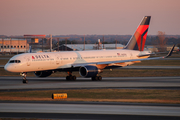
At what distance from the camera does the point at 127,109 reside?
2123cm

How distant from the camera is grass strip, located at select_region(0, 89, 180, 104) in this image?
25828mm

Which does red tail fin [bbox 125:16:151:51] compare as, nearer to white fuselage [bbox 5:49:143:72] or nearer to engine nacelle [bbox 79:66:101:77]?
white fuselage [bbox 5:49:143:72]

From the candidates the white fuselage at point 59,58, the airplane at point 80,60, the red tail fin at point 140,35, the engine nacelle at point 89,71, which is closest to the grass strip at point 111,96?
the white fuselage at point 59,58

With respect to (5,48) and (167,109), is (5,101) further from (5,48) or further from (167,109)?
(5,48)

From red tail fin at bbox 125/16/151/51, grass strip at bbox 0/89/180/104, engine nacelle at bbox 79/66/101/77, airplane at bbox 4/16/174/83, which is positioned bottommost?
grass strip at bbox 0/89/180/104

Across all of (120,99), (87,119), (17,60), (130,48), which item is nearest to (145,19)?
(130,48)

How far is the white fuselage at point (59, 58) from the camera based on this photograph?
39203mm

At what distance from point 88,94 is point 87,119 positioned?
11112 mm

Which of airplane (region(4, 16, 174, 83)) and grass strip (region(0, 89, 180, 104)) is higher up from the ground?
airplane (region(4, 16, 174, 83))

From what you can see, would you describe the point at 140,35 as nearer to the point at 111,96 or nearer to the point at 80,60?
the point at 80,60

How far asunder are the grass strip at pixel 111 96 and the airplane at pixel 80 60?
9.62 metres

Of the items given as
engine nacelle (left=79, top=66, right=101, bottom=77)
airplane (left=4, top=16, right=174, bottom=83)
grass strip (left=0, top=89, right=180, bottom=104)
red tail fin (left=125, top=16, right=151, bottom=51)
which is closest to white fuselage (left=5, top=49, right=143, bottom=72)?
airplane (left=4, top=16, right=174, bottom=83)

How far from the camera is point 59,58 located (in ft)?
140

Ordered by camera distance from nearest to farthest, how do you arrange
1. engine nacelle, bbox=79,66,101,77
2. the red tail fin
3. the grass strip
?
1. the grass strip
2. engine nacelle, bbox=79,66,101,77
3. the red tail fin
